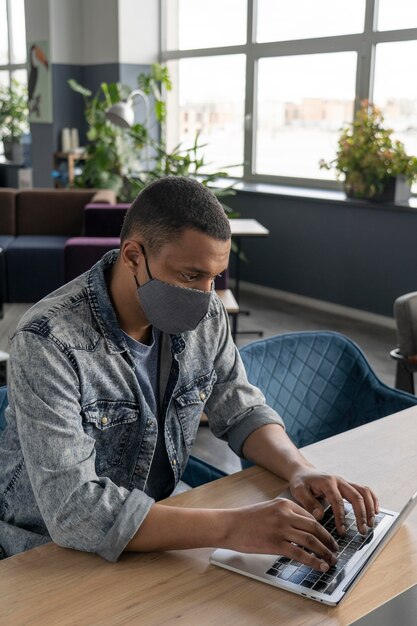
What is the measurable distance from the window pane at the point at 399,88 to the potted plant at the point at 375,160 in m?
0.23

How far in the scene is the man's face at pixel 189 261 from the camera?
125cm

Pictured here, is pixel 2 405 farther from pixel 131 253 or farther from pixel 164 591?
pixel 164 591

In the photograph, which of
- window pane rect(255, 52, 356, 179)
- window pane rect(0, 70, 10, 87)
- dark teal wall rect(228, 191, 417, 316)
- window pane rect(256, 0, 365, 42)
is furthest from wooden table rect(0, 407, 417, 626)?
window pane rect(0, 70, 10, 87)

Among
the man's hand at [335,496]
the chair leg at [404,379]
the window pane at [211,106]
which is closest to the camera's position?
the man's hand at [335,496]

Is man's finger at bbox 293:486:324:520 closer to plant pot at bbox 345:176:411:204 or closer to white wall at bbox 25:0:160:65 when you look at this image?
plant pot at bbox 345:176:411:204

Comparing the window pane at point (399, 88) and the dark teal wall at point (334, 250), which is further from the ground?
the window pane at point (399, 88)

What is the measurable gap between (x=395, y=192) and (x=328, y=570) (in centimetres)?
446

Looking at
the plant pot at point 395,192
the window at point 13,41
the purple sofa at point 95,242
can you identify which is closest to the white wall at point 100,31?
the window at point 13,41

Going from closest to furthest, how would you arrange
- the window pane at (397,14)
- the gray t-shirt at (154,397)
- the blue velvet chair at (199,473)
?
the gray t-shirt at (154,397) < the blue velvet chair at (199,473) < the window pane at (397,14)

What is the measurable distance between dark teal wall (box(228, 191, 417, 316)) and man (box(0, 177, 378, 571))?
391 cm

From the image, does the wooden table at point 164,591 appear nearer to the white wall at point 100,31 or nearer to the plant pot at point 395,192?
the plant pot at point 395,192

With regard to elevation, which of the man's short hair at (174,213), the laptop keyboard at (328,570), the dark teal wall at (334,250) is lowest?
the dark teal wall at (334,250)

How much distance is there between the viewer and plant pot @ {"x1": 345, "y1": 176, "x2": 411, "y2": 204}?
17.2 feet

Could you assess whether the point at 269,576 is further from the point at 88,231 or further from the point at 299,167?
the point at 299,167
